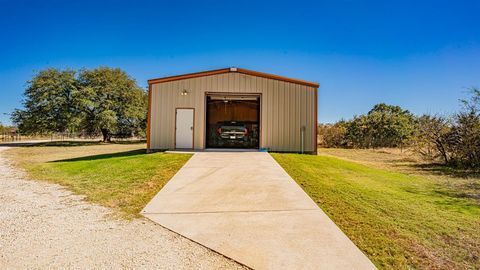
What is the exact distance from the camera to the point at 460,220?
3.94m

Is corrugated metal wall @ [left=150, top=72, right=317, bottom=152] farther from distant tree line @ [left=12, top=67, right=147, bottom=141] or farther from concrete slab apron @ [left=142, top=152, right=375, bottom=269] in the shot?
distant tree line @ [left=12, top=67, right=147, bottom=141]

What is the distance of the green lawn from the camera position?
108 inches

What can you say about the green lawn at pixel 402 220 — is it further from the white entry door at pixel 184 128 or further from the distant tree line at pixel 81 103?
the distant tree line at pixel 81 103

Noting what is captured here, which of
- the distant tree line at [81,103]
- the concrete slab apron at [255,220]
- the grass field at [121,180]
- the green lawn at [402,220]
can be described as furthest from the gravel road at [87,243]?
the distant tree line at [81,103]

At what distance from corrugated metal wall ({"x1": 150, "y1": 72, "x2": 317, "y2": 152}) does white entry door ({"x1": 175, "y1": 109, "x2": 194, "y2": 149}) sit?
0.18 metres

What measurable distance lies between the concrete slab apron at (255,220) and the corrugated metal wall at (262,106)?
4616mm

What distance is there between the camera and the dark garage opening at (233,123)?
11.3 meters

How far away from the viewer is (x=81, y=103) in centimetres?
2356

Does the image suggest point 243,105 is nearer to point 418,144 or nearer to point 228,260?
point 418,144

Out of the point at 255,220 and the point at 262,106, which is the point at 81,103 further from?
the point at 255,220

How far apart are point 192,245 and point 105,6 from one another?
1185 cm

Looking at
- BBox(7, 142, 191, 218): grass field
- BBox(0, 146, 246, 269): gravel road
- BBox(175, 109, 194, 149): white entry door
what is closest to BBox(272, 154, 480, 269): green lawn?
BBox(0, 146, 246, 269): gravel road

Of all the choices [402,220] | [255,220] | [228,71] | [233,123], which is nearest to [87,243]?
[255,220]

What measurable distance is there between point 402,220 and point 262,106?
25.1ft
